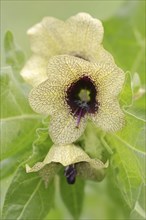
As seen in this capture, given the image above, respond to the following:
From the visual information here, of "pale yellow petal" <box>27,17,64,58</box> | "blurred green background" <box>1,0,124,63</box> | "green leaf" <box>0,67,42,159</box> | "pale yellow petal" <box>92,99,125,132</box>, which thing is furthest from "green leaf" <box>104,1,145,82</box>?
"blurred green background" <box>1,0,124,63</box>

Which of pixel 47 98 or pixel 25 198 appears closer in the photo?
pixel 47 98

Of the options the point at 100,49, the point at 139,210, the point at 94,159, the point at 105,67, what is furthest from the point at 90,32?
the point at 139,210

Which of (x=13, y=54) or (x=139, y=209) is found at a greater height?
(x=13, y=54)

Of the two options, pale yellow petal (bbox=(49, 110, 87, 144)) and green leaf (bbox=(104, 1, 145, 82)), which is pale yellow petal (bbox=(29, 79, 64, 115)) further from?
green leaf (bbox=(104, 1, 145, 82))

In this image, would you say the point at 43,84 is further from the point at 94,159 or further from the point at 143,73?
the point at 143,73

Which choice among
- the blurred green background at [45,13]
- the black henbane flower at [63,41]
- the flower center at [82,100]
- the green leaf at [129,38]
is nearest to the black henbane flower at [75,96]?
the flower center at [82,100]

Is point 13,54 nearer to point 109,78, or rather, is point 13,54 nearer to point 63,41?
point 63,41

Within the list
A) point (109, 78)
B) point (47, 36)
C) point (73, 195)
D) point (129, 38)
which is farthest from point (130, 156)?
point (129, 38)
